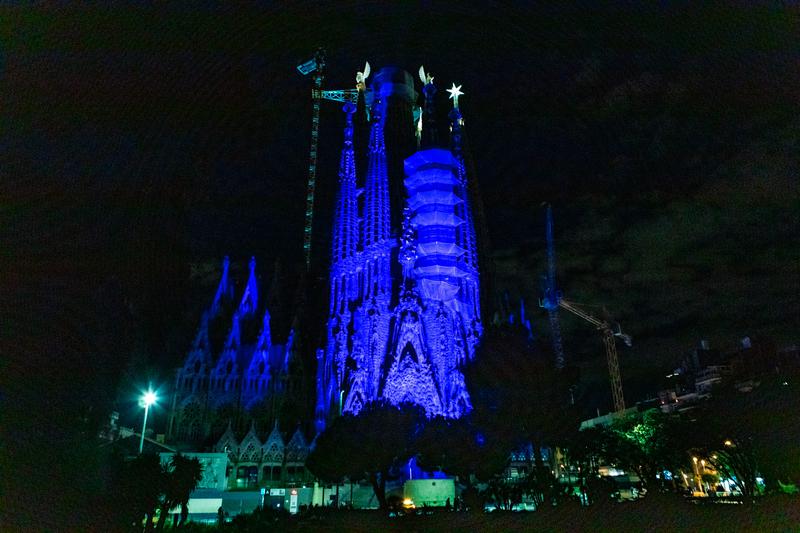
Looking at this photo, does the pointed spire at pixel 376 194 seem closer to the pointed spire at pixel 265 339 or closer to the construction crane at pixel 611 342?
the pointed spire at pixel 265 339

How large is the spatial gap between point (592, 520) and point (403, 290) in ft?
126

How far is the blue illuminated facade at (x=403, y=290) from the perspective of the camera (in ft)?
177

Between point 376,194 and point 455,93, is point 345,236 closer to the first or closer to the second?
point 376,194

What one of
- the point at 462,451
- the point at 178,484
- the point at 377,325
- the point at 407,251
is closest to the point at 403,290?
the point at 407,251

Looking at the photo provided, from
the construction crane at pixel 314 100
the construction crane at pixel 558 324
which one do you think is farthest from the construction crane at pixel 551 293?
the construction crane at pixel 314 100

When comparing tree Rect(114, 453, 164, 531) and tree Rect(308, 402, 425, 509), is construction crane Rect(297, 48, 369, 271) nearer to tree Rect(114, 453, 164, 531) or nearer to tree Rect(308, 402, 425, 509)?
tree Rect(308, 402, 425, 509)

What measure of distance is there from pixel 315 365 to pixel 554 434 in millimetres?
45626

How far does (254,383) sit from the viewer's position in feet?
212

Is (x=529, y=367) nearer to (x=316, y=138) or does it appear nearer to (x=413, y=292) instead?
(x=413, y=292)

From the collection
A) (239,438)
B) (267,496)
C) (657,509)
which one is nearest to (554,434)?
(657,509)

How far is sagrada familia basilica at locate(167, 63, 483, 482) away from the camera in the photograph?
54531mm

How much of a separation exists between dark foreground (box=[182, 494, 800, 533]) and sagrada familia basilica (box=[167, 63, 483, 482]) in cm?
2739

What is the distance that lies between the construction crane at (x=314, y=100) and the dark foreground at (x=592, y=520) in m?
60.0

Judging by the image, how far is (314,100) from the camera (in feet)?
284
